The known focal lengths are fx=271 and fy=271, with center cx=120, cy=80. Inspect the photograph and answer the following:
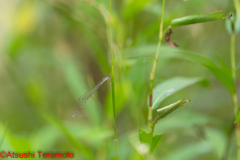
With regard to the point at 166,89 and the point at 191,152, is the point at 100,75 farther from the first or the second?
the point at 166,89

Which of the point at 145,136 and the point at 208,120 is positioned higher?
the point at 145,136

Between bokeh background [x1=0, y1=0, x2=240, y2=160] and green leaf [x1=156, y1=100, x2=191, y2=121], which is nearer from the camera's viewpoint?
green leaf [x1=156, y1=100, x2=191, y2=121]

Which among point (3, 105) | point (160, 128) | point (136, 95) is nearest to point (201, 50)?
point (160, 128)

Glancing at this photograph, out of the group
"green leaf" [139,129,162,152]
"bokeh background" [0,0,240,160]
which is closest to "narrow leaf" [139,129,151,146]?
"green leaf" [139,129,162,152]

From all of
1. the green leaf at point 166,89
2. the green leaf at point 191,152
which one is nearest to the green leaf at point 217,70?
the green leaf at point 166,89

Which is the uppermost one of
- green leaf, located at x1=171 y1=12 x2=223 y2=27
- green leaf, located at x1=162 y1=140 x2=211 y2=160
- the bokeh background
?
green leaf, located at x1=171 y1=12 x2=223 y2=27

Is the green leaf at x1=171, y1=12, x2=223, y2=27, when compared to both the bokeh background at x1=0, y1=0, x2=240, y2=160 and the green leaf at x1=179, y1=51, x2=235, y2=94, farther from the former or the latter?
the bokeh background at x1=0, y1=0, x2=240, y2=160

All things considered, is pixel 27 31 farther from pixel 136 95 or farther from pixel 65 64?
pixel 136 95

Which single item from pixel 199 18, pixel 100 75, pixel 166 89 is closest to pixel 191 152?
pixel 166 89
